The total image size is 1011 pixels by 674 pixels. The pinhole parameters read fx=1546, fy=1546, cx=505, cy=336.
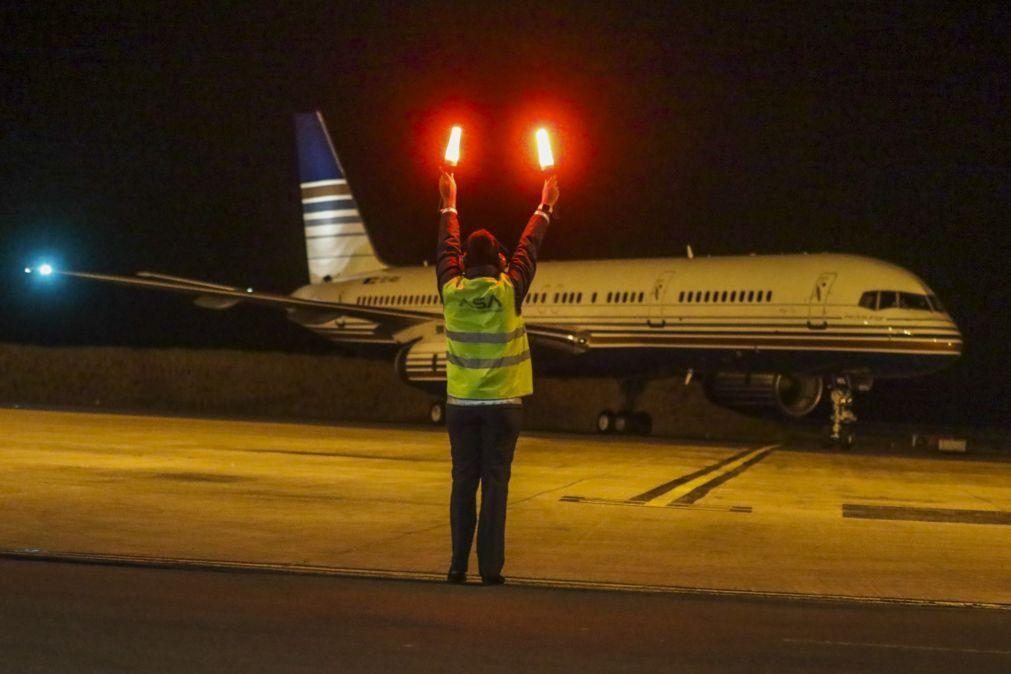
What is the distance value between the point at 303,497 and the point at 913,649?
676 cm

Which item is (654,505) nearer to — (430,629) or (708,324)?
(430,629)

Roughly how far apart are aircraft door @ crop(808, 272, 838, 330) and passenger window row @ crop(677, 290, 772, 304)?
2.52 feet

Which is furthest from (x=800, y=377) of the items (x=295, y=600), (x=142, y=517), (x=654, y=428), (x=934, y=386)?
(x=295, y=600)

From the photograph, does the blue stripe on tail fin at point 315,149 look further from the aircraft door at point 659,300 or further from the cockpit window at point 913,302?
the cockpit window at point 913,302

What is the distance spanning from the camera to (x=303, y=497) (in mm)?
12250

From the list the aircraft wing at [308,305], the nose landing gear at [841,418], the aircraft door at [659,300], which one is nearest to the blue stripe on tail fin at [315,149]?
the aircraft wing at [308,305]

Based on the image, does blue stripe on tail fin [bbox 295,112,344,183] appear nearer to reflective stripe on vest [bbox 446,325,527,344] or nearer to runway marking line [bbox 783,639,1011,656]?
reflective stripe on vest [bbox 446,325,527,344]

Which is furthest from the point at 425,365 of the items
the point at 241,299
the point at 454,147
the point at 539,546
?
the point at 454,147

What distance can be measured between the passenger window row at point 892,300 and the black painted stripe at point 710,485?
535cm

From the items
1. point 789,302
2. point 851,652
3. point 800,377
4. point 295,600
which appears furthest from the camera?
point 800,377

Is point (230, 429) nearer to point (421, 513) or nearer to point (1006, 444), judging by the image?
point (421, 513)

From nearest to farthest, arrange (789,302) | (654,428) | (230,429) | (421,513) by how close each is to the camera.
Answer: (421,513) → (230,429) → (789,302) → (654,428)

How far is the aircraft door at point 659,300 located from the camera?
26844 mm

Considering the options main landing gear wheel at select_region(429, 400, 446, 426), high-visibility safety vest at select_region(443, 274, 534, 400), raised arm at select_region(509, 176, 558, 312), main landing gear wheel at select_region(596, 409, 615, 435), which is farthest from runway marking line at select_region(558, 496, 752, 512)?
main landing gear wheel at select_region(429, 400, 446, 426)
